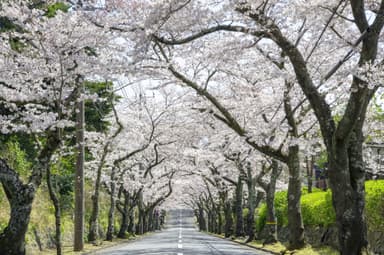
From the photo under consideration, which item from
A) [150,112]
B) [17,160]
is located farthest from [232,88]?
[17,160]

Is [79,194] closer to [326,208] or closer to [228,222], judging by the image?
[326,208]

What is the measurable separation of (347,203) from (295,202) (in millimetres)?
6458

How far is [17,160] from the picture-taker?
73.0ft

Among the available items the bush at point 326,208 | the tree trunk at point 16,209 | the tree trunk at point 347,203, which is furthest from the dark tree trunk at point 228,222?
the tree trunk at point 347,203

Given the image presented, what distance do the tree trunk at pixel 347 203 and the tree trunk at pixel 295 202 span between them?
5.88 meters

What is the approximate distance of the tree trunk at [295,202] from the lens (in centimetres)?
1606

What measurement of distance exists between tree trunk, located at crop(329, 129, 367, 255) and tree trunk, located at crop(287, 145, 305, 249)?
19.3 ft

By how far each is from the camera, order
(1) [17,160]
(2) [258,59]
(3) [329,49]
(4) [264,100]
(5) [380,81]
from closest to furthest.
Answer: (5) [380,81], (3) [329,49], (2) [258,59], (4) [264,100], (1) [17,160]

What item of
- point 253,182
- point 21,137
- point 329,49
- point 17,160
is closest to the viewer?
point 329,49

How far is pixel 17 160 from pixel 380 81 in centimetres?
1797

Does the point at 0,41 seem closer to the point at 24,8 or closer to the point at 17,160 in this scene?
the point at 24,8

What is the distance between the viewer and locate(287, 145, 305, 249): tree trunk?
52.7ft

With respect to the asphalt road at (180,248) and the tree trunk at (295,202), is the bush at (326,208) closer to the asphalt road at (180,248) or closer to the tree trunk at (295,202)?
the tree trunk at (295,202)

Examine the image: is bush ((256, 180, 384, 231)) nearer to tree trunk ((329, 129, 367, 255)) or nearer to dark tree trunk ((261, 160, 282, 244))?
dark tree trunk ((261, 160, 282, 244))
